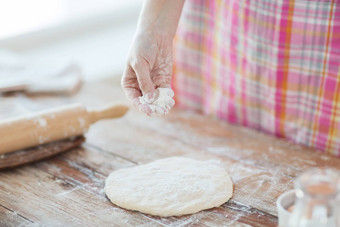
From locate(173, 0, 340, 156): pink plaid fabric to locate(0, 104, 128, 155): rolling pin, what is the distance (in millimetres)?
465

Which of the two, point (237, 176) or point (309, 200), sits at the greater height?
point (309, 200)

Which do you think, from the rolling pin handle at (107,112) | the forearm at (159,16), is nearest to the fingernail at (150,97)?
the forearm at (159,16)

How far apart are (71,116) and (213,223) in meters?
0.61

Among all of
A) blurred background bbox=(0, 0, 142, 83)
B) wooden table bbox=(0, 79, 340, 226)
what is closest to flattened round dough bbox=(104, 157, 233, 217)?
wooden table bbox=(0, 79, 340, 226)

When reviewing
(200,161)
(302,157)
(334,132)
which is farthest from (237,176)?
(334,132)

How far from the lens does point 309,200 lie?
89 cm

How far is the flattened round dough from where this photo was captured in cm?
128

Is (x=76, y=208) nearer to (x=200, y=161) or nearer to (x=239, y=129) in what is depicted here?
(x=200, y=161)

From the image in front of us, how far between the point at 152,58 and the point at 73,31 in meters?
2.01

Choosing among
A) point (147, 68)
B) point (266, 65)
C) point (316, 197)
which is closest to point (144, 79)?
point (147, 68)

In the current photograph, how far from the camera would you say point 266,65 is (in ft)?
5.60

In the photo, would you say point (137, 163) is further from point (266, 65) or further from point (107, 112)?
point (266, 65)

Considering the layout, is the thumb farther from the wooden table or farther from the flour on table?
the wooden table

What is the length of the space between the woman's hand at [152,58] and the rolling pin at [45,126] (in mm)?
234
